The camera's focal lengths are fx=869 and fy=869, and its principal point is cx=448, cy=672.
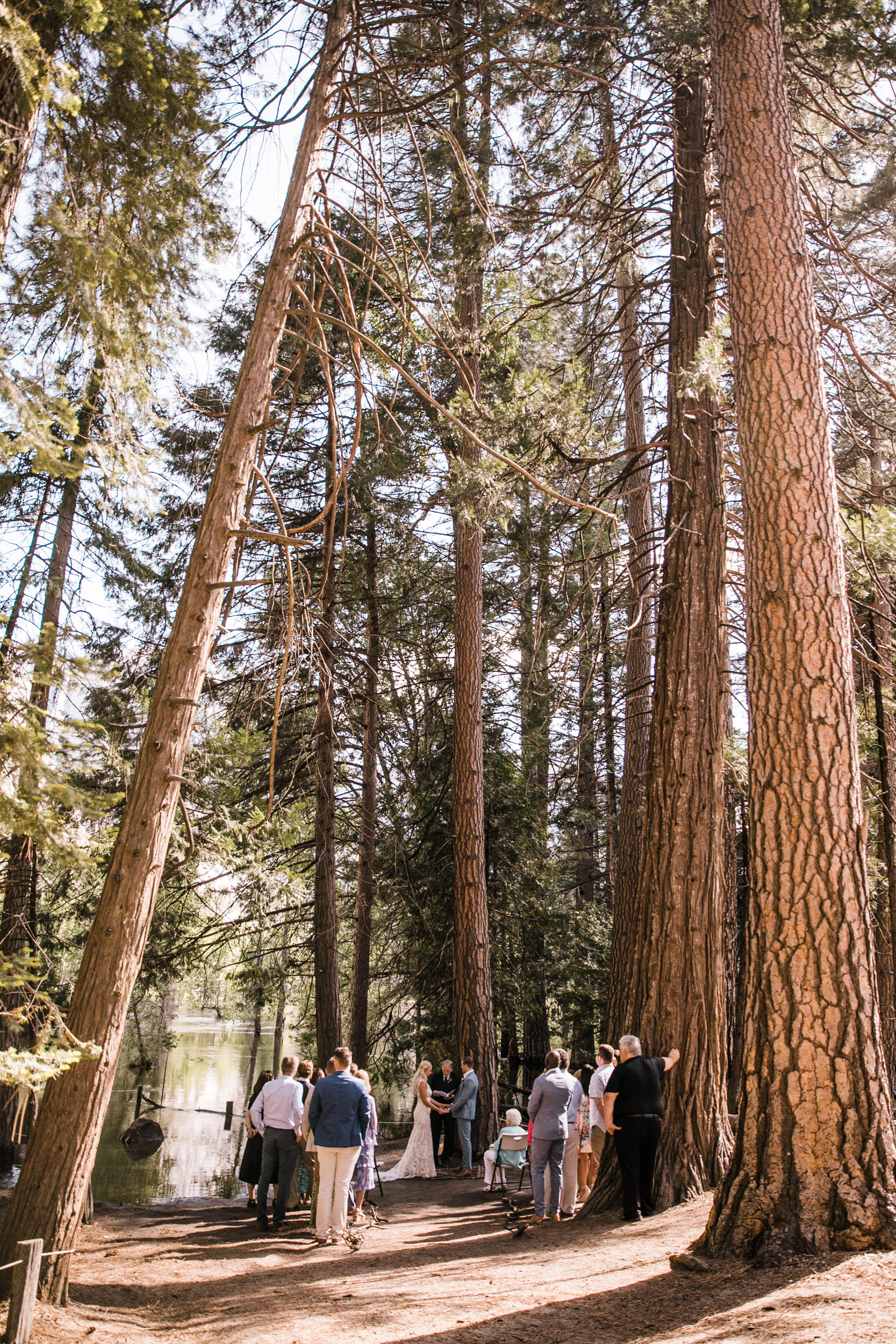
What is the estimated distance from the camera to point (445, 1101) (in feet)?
38.9

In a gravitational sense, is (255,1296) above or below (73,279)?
below

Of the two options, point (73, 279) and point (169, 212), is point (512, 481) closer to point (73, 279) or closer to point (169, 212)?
point (169, 212)

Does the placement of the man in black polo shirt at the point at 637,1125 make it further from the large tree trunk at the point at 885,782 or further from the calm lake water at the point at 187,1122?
the calm lake water at the point at 187,1122

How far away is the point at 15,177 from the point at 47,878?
10.7 metres

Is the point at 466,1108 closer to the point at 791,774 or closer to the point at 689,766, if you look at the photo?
the point at 689,766

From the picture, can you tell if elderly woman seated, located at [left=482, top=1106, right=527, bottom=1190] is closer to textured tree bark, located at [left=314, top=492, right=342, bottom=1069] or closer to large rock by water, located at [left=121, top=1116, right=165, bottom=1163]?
textured tree bark, located at [left=314, top=492, right=342, bottom=1069]

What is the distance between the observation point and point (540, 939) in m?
16.4

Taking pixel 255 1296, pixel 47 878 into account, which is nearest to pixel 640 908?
pixel 255 1296

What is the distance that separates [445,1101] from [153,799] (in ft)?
26.5

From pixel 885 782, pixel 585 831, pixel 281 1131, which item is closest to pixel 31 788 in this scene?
pixel 281 1131

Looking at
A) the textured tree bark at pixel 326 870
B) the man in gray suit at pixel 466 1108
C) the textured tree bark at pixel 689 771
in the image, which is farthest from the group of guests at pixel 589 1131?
the textured tree bark at pixel 326 870

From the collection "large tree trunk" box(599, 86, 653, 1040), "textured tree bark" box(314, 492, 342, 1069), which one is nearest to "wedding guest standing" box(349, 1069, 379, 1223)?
"large tree trunk" box(599, 86, 653, 1040)

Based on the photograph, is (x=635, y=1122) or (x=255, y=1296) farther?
(x=635, y=1122)

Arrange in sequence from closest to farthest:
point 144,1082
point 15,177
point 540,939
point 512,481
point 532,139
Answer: point 15,177
point 512,481
point 532,139
point 540,939
point 144,1082
